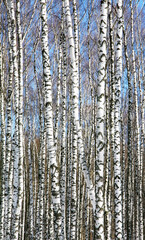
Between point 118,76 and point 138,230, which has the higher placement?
point 118,76

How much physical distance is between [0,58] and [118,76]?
4047 millimetres

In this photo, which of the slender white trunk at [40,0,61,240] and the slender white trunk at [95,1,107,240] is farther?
the slender white trunk at [40,0,61,240]

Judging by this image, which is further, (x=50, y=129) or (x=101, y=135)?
(x=50, y=129)

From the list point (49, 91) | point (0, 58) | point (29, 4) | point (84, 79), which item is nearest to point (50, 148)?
point (49, 91)

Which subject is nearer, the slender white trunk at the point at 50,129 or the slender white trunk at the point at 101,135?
the slender white trunk at the point at 101,135

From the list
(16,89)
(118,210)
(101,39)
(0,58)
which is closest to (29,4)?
(0,58)

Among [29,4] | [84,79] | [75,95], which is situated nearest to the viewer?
[75,95]

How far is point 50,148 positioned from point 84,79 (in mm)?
13788

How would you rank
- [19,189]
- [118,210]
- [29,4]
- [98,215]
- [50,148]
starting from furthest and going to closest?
[29,4], [19,189], [118,210], [50,148], [98,215]

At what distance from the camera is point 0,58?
8531 millimetres

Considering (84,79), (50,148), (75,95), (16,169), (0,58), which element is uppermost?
(84,79)

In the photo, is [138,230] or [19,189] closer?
[19,189]

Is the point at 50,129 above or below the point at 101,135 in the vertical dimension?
above

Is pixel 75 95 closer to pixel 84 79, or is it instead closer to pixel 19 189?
pixel 19 189
